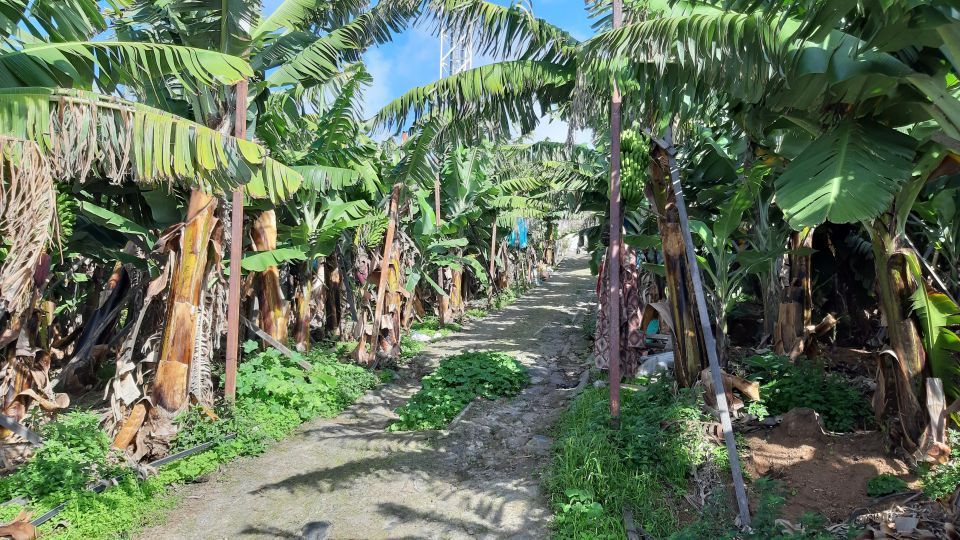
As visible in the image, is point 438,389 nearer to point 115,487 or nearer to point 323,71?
point 115,487

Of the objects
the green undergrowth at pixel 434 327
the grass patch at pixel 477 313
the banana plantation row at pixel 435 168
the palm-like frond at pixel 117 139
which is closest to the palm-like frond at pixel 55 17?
the banana plantation row at pixel 435 168

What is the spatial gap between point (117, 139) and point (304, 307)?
6.10 metres

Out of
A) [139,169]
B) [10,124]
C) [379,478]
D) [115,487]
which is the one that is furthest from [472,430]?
[10,124]

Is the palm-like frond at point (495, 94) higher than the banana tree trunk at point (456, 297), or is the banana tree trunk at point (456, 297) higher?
the palm-like frond at point (495, 94)

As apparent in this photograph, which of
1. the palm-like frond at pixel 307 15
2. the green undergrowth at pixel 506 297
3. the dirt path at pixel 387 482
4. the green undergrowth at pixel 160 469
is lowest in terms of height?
the dirt path at pixel 387 482

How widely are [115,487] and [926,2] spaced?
6.58 m

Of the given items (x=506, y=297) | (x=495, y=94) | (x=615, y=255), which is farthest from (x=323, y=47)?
(x=506, y=297)

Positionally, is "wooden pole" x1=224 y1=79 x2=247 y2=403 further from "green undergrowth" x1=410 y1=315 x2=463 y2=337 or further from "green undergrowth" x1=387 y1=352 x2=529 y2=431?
"green undergrowth" x1=410 y1=315 x2=463 y2=337

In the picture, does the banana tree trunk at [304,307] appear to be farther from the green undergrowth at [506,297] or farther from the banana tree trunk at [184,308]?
the green undergrowth at [506,297]

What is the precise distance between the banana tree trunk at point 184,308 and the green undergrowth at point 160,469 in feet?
1.13

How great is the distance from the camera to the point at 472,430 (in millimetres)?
6520

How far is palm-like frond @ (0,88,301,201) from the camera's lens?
3.23 m

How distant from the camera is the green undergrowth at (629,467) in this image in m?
4.22

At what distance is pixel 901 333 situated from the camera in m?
4.41
